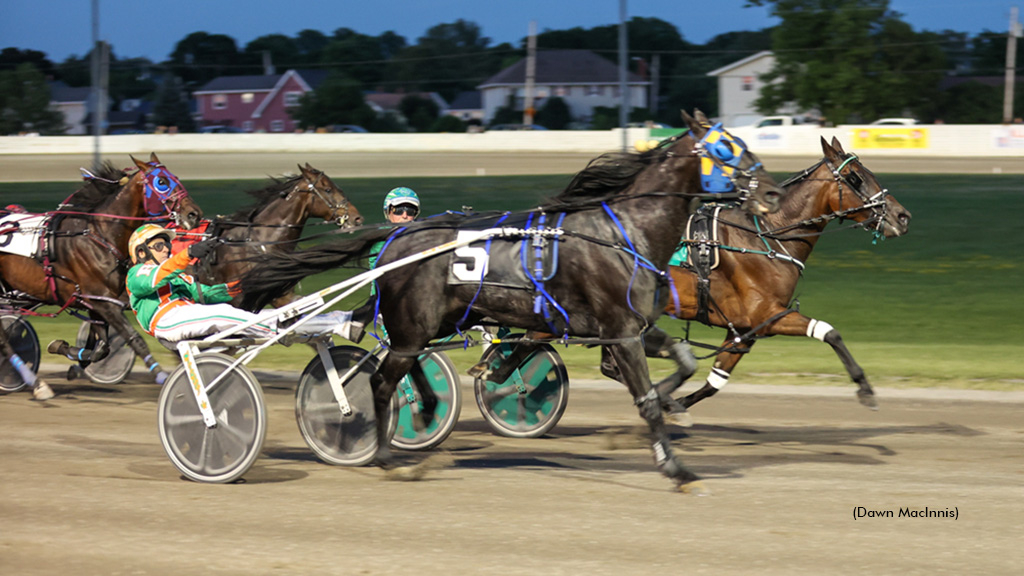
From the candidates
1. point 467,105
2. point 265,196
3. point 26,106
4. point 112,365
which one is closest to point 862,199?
point 265,196

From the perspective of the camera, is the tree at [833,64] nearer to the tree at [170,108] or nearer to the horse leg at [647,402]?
the tree at [170,108]

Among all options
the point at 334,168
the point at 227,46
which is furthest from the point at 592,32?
Answer: the point at 334,168

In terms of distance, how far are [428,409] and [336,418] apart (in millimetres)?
627

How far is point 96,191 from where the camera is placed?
9.45m

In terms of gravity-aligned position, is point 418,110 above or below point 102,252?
above

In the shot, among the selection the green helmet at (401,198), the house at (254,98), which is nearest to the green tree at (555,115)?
the house at (254,98)

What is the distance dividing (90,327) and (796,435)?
19.7 ft

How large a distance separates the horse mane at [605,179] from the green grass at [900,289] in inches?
9.3

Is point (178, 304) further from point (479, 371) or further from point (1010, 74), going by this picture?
point (1010, 74)

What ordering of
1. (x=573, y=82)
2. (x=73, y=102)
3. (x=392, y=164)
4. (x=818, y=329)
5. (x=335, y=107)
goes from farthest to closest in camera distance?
(x=73, y=102), (x=573, y=82), (x=335, y=107), (x=392, y=164), (x=818, y=329)

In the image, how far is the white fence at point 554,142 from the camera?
33.2 m

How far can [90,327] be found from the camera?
9.51 m

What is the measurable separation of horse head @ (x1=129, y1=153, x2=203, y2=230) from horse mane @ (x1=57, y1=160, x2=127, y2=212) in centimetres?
Answer: 50

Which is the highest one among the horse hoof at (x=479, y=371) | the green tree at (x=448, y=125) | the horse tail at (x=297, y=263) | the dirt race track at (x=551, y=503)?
the green tree at (x=448, y=125)
